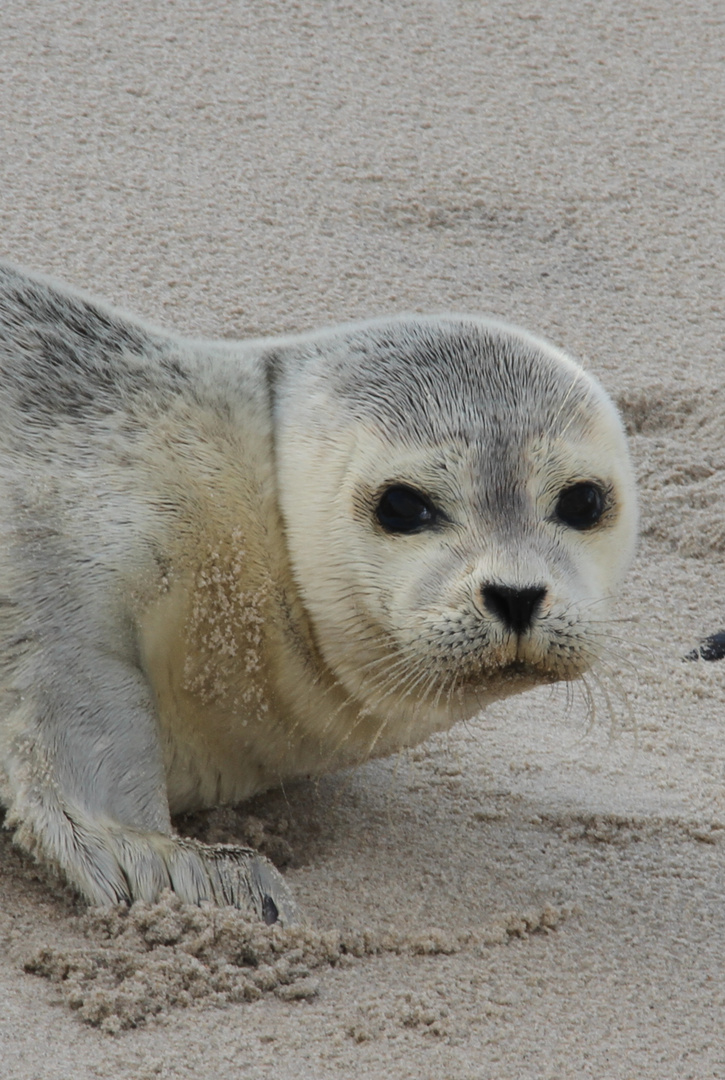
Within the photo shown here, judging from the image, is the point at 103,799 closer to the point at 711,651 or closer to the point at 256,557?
the point at 256,557

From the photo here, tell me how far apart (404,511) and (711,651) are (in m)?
1.82

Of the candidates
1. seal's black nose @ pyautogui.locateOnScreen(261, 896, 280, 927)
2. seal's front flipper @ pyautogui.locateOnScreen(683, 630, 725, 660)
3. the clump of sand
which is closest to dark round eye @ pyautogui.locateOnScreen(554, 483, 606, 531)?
the clump of sand

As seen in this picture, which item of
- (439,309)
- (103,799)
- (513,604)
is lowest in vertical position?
(103,799)

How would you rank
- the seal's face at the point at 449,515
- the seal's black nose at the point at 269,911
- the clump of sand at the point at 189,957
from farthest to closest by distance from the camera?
the seal's face at the point at 449,515 < the seal's black nose at the point at 269,911 < the clump of sand at the point at 189,957

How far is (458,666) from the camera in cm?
304

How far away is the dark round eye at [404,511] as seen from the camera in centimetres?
321

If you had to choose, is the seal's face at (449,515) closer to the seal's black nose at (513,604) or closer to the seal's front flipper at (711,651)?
the seal's black nose at (513,604)

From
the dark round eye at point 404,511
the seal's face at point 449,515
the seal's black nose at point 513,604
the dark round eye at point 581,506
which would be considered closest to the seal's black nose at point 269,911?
the seal's face at point 449,515

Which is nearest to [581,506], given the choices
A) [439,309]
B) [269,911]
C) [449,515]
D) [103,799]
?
[449,515]

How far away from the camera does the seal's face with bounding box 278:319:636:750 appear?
3033 millimetres

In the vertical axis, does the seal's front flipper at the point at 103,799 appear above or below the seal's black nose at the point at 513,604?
below

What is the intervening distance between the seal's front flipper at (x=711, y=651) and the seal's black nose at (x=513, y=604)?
6.01 ft

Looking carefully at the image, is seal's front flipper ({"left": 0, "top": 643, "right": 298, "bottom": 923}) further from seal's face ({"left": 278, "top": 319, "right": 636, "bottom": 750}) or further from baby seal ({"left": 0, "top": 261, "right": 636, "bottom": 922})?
seal's face ({"left": 278, "top": 319, "right": 636, "bottom": 750})

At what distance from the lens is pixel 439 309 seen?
19.0ft
